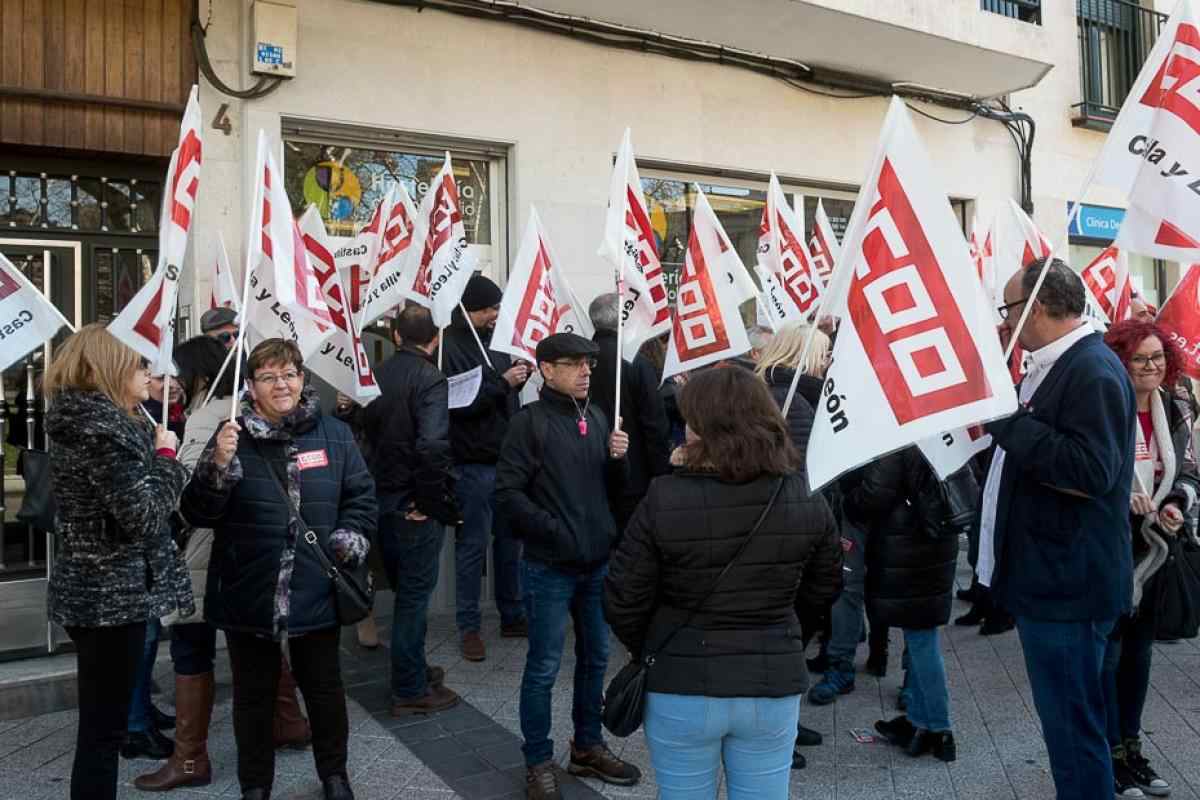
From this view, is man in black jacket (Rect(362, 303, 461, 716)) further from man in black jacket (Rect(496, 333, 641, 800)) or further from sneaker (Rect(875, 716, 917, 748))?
sneaker (Rect(875, 716, 917, 748))

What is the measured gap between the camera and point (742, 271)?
19.3ft

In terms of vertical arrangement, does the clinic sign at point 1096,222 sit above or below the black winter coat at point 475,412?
above

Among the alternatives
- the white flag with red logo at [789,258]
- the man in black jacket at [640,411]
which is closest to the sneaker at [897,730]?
the man in black jacket at [640,411]

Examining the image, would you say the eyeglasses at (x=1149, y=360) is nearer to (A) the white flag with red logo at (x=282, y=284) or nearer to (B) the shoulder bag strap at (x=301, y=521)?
(B) the shoulder bag strap at (x=301, y=521)

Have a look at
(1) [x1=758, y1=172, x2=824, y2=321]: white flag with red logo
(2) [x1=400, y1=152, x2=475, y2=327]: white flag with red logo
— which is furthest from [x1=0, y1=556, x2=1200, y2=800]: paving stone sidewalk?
(1) [x1=758, y1=172, x2=824, y2=321]: white flag with red logo

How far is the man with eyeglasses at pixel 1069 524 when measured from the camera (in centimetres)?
338

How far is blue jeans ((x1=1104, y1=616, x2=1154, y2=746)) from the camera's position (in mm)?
4422

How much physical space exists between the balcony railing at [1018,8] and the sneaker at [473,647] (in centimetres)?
884

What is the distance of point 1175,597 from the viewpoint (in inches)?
174

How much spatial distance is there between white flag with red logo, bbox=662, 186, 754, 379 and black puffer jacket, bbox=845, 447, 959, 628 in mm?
1191

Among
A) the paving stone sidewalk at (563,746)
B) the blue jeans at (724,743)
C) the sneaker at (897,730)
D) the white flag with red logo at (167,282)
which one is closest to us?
the blue jeans at (724,743)

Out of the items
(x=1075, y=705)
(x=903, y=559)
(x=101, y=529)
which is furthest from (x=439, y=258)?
(x=1075, y=705)

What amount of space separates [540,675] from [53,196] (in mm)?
4694

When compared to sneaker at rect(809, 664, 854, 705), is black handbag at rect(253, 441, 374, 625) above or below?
above
